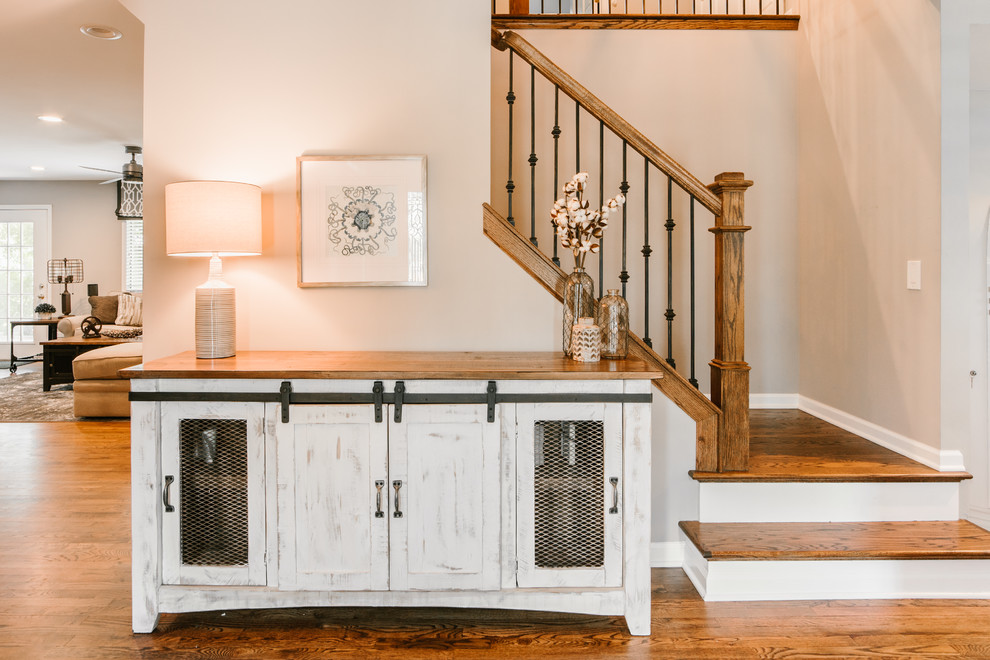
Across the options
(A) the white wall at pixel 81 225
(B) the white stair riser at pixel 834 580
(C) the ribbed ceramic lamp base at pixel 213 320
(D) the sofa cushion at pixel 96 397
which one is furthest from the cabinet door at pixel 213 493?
(A) the white wall at pixel 81 225

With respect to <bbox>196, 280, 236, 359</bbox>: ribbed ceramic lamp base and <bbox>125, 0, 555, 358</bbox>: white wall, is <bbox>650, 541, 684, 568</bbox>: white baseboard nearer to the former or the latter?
<bbox>125, 0, 555, 358</bbox>: white wall

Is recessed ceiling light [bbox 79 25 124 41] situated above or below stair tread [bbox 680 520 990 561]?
above

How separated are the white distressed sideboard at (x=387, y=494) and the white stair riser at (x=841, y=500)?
690mm

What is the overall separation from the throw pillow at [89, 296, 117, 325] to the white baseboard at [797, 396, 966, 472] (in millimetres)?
8030

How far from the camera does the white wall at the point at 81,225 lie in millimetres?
9156

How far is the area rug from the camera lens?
18.4 ft

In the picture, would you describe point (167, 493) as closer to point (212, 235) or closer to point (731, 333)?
point (212, 235)

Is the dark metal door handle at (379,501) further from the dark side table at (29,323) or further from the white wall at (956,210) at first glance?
the dark side table at (29,323)

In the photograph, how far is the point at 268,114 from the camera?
8.64 ft

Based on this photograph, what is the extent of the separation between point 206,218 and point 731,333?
207 centimetres

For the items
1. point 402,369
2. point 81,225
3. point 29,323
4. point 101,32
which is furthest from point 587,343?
point 81,225

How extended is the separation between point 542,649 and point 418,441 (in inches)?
30.8

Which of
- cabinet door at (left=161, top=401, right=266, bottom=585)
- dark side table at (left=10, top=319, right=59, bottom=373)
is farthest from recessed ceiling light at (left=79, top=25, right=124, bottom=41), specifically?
dark side table at (left=10, top=319, right=59, bottom=373)

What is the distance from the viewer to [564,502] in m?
2.15
